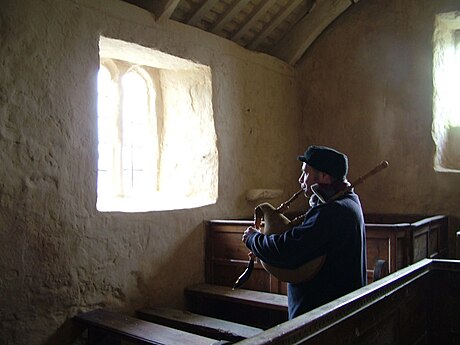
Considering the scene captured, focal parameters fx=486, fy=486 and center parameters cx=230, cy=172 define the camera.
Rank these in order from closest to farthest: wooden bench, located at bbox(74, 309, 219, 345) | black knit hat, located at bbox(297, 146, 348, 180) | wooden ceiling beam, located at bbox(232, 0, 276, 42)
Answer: black knit hat, located at bbox(297, 146, 348, 180), wooden bench, located at bbox(74, 309, 219, 345), wooden ceiling beam, located at bbox(232, 0, 276, 42)

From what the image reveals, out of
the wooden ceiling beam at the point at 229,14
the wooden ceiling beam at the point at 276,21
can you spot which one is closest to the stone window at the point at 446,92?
the wooden ceiling beam at the point at 276,21

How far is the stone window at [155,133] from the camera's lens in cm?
468

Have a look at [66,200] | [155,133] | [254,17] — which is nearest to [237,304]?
[66,200]

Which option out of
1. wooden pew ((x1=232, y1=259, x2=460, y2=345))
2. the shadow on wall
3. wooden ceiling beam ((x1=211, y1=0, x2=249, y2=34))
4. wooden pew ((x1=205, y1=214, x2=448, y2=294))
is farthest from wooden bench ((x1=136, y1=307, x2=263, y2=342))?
wooden ceiling beam ((x1=211, y1=0, x2=249, y2=34))

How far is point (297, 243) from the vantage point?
2445mm

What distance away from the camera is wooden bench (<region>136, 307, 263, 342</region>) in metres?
3.38

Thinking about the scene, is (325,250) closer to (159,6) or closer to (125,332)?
(125,332)

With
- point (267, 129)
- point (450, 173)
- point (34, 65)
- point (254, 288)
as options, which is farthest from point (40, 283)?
point (450, 173)

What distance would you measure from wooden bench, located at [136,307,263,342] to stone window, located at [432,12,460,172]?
3.06 m

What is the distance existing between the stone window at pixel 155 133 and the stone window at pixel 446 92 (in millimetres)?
2527

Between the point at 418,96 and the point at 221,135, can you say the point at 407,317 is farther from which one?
the point at 418,96

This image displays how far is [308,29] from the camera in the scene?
18.6 ft

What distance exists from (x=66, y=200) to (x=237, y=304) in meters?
1.82

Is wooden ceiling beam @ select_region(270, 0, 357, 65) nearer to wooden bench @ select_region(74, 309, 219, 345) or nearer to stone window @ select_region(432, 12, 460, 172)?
stone window @ select_region(432, 12, 460, 172)
